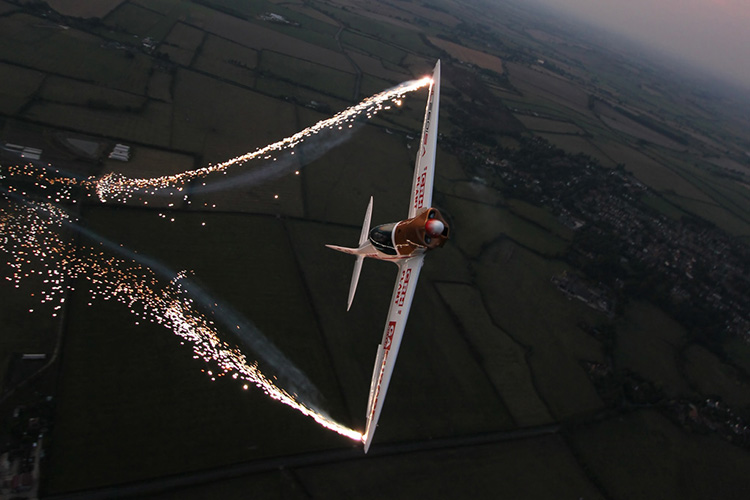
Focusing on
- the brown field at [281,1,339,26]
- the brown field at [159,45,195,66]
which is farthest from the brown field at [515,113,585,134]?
the brown field at [159,45,195,66]

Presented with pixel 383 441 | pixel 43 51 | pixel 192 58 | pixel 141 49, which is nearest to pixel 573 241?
pixel 383 441

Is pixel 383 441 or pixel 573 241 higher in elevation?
pixel 573 241

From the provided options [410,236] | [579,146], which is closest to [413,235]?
[410,236]

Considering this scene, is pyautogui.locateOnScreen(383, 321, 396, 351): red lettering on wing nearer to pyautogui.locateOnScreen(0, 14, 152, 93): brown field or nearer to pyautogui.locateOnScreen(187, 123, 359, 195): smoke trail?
pyautogui.locateOnScreen(187, 123, 359, 195): smoke trail

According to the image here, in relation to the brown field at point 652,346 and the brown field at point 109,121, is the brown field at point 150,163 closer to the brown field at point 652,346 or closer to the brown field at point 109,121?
the brown field at point 109,121

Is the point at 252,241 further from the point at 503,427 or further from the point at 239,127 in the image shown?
the point at 503,427
